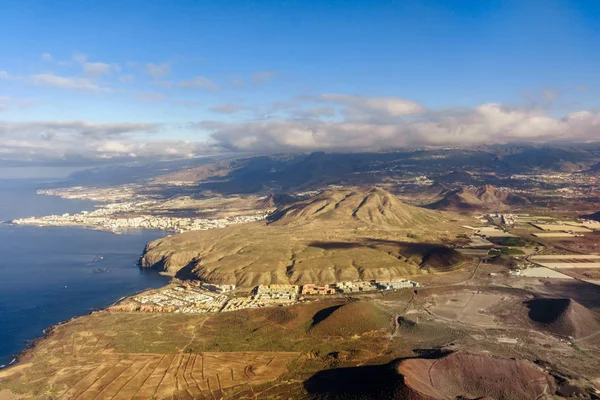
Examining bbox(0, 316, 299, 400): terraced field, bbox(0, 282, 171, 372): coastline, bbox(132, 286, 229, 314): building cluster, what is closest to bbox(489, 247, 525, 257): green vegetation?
bbox(132, 286, 229, 314): building cluster

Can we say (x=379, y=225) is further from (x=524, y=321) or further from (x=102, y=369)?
(x=102, y=369)

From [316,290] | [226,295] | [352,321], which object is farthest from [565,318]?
[226,295]

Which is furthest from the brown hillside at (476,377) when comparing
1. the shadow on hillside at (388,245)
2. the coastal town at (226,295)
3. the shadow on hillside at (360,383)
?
the shadow on hillside at (388,245)

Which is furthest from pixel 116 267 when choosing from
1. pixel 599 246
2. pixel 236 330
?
pixel 599 246

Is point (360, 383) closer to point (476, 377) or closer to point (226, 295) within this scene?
point (476, 377)

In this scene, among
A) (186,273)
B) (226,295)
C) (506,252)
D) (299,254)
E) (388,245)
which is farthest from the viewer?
(388,245)

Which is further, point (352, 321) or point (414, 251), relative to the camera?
point (414, 251)

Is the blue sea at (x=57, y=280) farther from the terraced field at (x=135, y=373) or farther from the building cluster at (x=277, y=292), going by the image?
the building cluster at (x=277, y=292)
